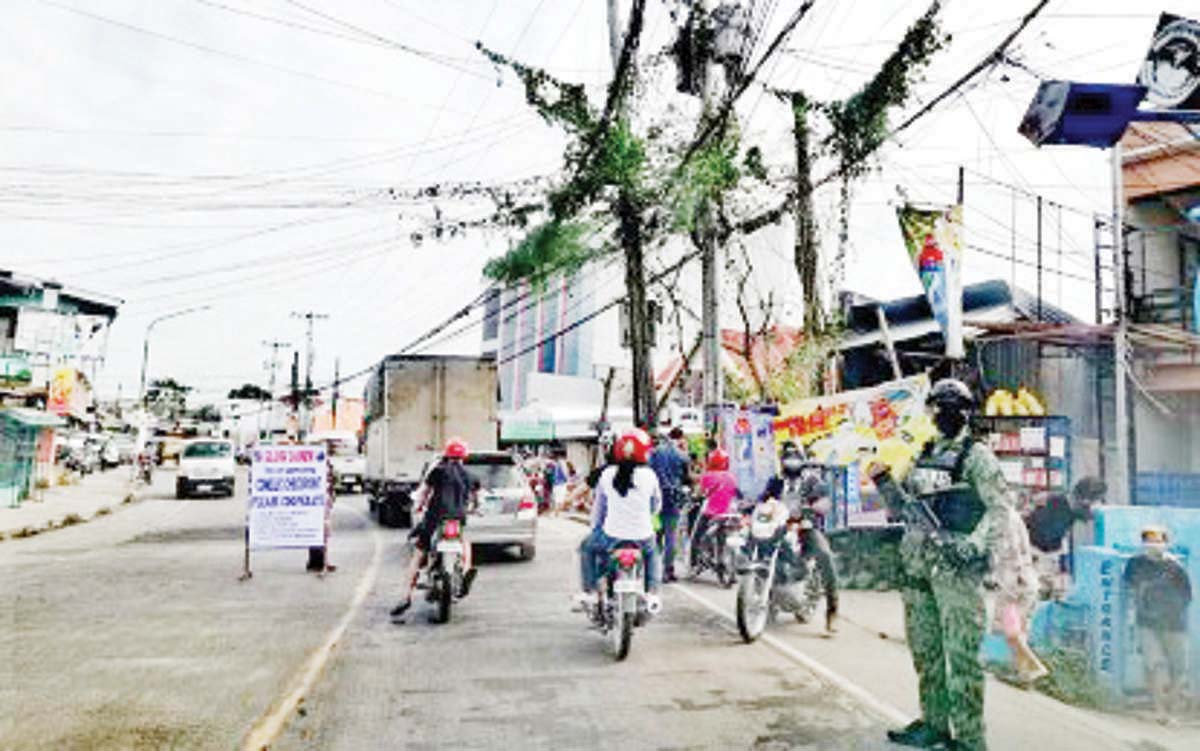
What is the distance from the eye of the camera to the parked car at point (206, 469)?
34031mm

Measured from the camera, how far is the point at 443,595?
9336mm

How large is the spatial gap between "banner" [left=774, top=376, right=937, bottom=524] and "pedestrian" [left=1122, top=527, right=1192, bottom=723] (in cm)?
457

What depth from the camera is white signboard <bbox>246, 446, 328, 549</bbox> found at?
1281 centimetres

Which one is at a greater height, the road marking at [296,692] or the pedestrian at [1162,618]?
the pedestrian at [1162,618]

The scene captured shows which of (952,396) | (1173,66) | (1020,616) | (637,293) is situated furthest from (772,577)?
(637,293)

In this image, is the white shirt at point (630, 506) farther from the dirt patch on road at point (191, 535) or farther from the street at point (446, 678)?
the dirt patch on road at point (191, 535)

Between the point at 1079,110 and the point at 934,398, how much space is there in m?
5.16

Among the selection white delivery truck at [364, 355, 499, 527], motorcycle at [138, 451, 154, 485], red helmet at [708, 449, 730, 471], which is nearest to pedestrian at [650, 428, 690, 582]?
red helmet at [708, 449, 730, 471]

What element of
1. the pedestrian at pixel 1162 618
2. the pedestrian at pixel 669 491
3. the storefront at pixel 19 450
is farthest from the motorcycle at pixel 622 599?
the storefront at pixel 19 450

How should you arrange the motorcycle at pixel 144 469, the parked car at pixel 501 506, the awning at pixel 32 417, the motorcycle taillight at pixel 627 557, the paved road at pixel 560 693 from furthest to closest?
the motorcycle at pixel 144 469 < the awning at pixel 32 417 < the parked car at pixel 501 506 < the motorcycle taillight at pixel 627 557 < the paved road at pixel 560 693

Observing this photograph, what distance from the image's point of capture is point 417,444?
20.7 m

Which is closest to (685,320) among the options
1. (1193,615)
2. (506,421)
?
(506,421)

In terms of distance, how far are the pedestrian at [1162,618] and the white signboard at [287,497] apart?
9.99 metres

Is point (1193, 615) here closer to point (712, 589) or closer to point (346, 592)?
point (712, 589)
